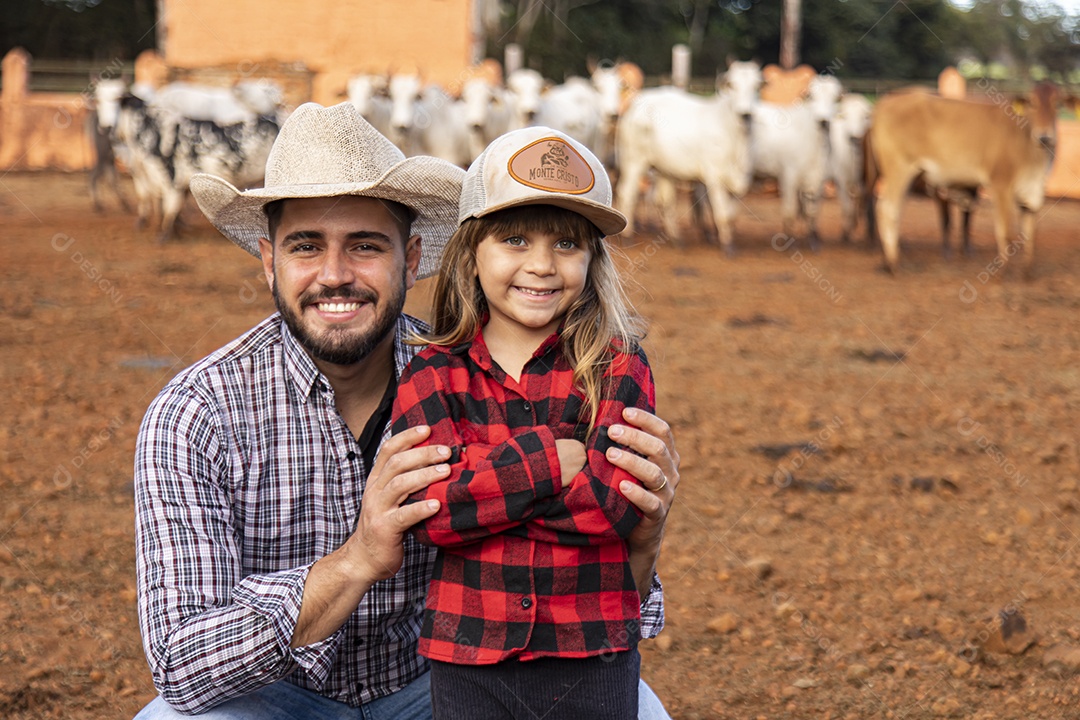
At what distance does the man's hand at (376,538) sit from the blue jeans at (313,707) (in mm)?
285

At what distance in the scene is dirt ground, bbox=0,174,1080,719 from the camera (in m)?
3.86

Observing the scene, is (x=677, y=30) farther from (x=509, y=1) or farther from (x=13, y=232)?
(x=13, y=232)

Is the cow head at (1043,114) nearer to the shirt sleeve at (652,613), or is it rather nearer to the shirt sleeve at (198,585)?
the shirt sleeve at (652,613)

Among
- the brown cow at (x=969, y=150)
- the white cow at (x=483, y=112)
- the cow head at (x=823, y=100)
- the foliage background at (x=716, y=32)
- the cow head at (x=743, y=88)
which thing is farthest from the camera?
the foliage background at (x=716, y=32)

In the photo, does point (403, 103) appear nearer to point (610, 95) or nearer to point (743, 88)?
point (610, 95)

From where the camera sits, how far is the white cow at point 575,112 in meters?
16.9

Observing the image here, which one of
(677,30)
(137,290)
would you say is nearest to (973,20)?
(677,30)

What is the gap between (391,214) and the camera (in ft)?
8.57

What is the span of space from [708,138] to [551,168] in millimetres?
11979

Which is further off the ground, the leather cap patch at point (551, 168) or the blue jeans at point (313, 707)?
the leather cap patch at point (551, 168)

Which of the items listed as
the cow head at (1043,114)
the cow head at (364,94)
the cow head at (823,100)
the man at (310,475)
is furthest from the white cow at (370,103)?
the man at (310,475)

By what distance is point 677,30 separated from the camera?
37.9 m

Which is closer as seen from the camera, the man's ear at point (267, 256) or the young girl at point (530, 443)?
the young girl at point (530, 443)

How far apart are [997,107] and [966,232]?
6.31 ft
